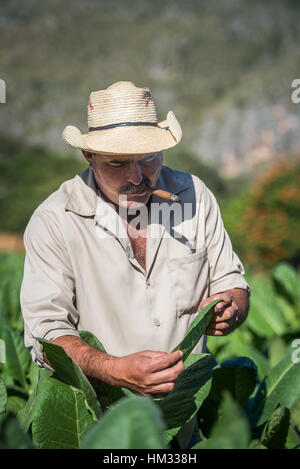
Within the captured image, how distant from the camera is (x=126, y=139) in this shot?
198 centimetres

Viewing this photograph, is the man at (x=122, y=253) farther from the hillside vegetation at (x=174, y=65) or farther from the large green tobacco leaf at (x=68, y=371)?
the hillside vegetation at (x=174, y=65)

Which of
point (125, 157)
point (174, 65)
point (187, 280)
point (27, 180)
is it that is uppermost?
point (174, 65)

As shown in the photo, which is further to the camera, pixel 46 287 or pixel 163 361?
pixel 46 287

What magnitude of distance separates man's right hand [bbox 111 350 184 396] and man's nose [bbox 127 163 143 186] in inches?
25.2

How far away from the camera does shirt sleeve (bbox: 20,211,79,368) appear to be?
184 cm

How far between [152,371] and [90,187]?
2.68ft

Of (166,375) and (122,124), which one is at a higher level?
(122,124)

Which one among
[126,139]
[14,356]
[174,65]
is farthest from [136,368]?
[174,65]

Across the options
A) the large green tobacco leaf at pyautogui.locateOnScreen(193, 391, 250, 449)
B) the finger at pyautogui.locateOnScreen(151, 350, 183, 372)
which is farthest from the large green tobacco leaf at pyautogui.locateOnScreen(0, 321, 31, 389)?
the large green tobacco leaf at pyautogui.locateOnScreen(193, 391, 250, 449)

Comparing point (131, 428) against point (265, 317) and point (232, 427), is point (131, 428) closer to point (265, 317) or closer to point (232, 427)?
point (232, 427)

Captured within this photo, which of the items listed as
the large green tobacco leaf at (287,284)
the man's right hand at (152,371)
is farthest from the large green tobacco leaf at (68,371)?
the large green tobacco leaf at (287,284)

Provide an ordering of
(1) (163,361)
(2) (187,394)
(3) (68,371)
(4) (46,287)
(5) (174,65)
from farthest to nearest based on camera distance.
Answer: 1. (5) (174,65)
2. (4) (46,287)
3. (2) (187,394)
4. (3) (68,371)
5. (1) (163,361)
